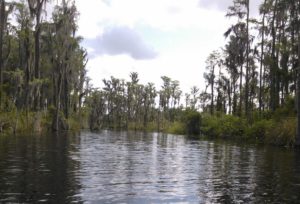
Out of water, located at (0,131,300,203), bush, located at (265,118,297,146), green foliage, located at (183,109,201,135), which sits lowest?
water, located at (0,131,300,203)

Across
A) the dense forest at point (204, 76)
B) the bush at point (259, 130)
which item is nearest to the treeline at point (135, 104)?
the dense forest at point (204, 76)

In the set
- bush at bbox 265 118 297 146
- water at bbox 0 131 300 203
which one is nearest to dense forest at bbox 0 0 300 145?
bush at bbox 265 118 297 146

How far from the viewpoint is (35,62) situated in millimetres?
51781

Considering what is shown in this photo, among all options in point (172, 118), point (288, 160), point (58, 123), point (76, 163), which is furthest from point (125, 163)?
point (172, 118)

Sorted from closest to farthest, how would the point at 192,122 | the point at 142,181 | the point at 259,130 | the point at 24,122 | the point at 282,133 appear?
1. the point at 142,181
2. the point at 282,133
3. the point at 259,130
4. the point at 24,122
5. the point at 192,122

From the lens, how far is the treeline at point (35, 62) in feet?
149

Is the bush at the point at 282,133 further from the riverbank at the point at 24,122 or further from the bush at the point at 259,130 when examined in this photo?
the riverbank at the point at 24,122

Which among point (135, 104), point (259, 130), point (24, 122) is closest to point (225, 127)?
point (259, 130)

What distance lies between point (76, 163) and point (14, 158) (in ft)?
10.3

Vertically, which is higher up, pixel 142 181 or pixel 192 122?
pixel 192 122

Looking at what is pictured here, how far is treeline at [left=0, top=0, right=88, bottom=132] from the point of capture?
45.4 meters

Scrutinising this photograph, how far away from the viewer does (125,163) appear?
66.9ft

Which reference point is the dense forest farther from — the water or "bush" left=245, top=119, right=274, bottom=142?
the water

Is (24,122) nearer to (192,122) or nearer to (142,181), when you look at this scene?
(142,181)
